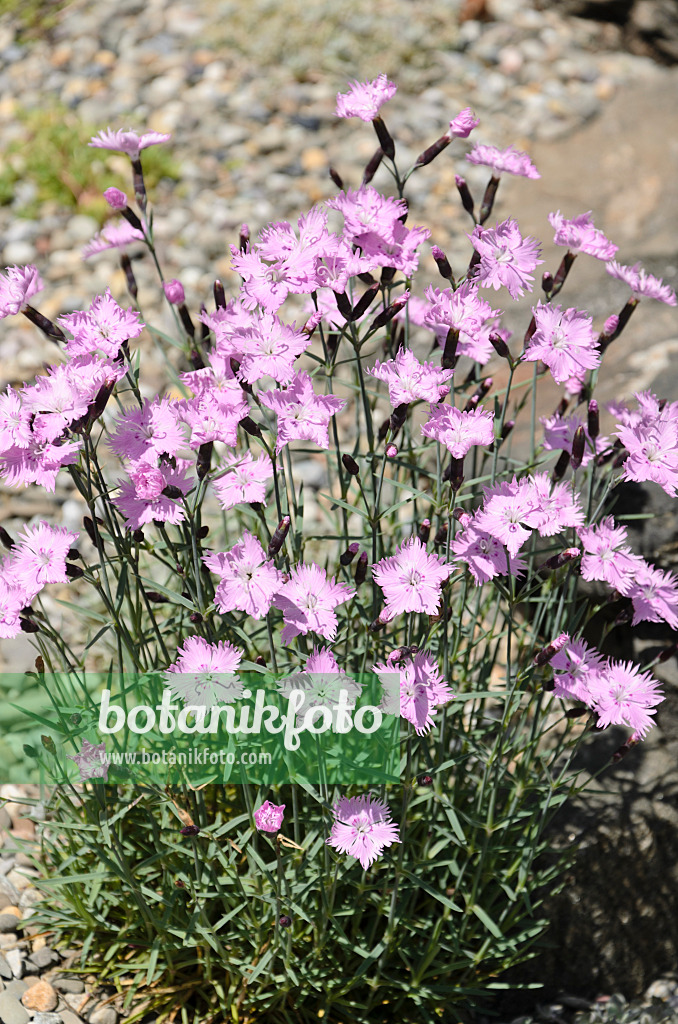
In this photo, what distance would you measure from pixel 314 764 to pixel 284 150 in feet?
10.9

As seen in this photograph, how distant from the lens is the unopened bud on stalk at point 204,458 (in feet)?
4.52

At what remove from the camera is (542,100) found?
4578 mm

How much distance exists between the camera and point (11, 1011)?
1.74m

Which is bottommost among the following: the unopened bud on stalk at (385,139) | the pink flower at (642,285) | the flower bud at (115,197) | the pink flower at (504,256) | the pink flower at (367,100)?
the pink flower at (504,256)

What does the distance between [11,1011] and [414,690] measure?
104 centimetres

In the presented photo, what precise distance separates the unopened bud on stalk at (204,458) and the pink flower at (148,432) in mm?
35

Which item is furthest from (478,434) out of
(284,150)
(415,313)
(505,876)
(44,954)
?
(284,150)

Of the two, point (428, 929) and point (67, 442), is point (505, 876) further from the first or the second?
point (67, 442)

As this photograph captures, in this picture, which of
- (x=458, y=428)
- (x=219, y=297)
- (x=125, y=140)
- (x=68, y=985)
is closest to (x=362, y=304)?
(x=458, y=428)

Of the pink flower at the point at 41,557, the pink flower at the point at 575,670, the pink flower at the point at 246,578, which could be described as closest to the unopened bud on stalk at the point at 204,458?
the pink flower at the point at 246,578

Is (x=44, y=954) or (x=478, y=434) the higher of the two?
(x=478, y=434)

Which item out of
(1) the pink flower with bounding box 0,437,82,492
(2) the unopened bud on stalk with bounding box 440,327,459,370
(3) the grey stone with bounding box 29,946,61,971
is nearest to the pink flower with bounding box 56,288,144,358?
(1) the pink flower with bounding box 0,437,82,492

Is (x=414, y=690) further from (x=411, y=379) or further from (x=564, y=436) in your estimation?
(x=564, y=436)

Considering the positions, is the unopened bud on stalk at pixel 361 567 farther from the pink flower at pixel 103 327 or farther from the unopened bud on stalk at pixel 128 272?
the unopened bud on stalk at pixel 128 272
